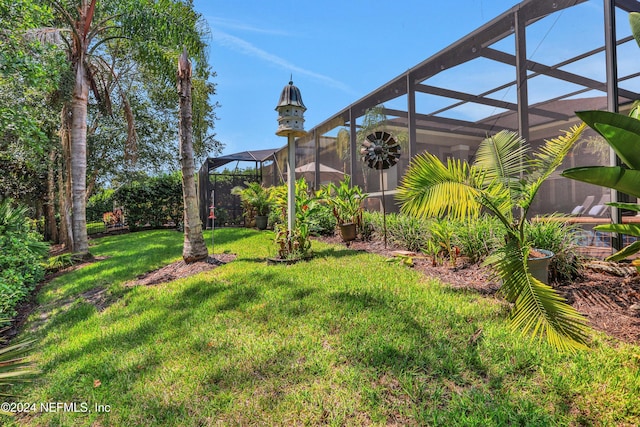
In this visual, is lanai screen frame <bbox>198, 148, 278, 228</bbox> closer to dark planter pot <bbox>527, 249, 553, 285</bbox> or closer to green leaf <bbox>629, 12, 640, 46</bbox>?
dark planter pot <bbox>527, 249, 553, 285</bbox>

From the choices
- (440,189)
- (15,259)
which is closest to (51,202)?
(15,259)

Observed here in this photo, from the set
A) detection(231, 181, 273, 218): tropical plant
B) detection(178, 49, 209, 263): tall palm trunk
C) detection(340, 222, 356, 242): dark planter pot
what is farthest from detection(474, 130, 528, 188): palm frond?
detection(231, 181, 273, 218): tropical plant

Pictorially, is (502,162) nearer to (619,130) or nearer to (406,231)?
(619,130)

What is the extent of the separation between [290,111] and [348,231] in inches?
110

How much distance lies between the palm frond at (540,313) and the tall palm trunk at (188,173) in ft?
15.5

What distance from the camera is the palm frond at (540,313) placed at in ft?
6.53

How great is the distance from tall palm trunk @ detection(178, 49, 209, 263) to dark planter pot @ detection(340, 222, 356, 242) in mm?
2853

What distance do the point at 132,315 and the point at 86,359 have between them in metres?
0.88

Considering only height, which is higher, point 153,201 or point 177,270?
point 153,201

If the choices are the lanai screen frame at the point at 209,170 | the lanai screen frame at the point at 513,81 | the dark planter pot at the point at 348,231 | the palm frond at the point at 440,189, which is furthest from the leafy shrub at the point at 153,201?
the palm frond at the point at 440,189

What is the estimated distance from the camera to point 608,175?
1.82 m

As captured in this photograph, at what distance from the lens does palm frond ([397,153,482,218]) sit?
9.47 ft

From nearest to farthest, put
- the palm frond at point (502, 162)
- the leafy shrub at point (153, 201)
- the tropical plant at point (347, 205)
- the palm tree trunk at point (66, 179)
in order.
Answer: the palm frond at point (502, 162) < the tropical plant at point (347, 205) < the palm tree trunk at point (66, 179) < the leafy shrub at point (153, 201)

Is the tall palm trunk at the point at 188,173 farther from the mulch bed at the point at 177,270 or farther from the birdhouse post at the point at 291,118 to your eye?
the birdhouse post at the point at 291,118
